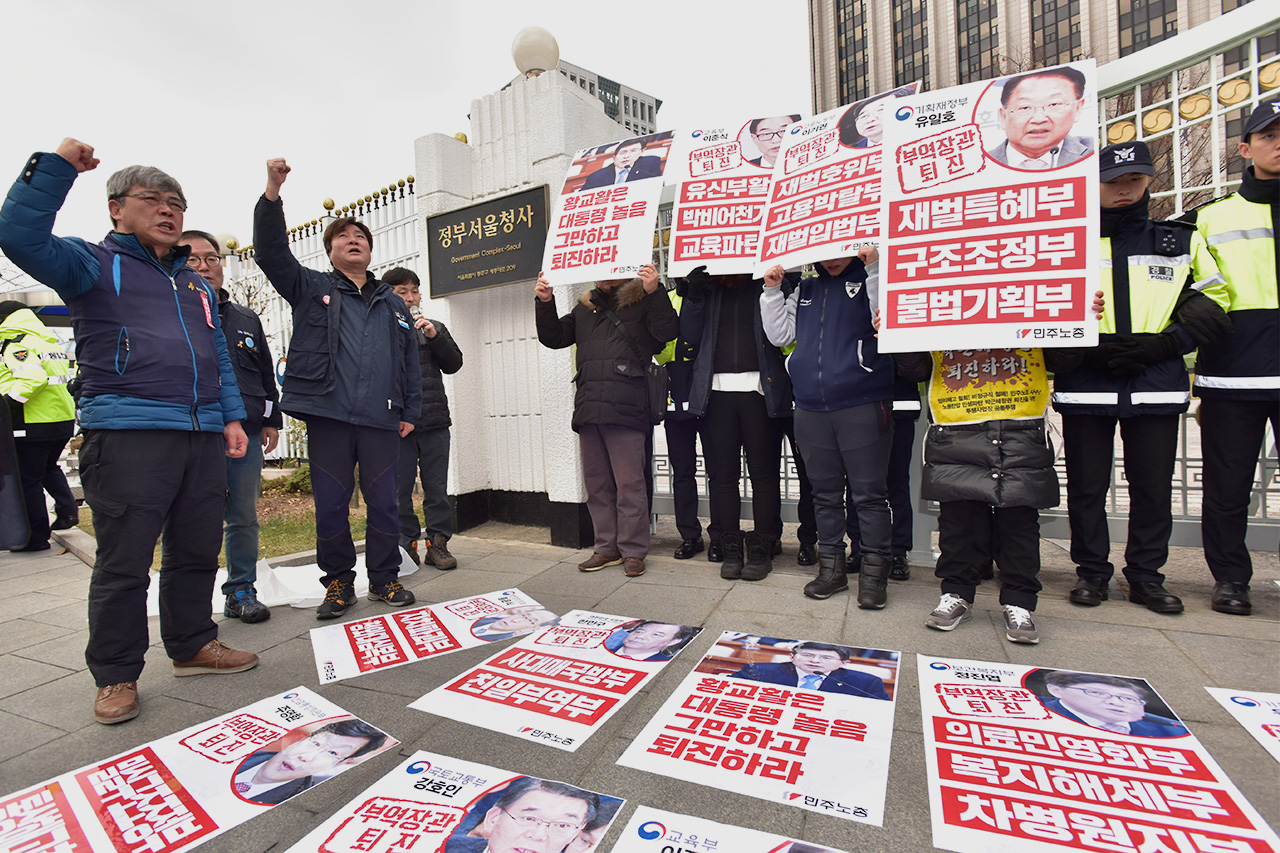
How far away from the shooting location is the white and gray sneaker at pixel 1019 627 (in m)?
2.54

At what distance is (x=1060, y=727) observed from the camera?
188cm

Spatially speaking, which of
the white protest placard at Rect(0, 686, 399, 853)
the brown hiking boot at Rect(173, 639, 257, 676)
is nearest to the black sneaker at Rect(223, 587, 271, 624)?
the brown hiking boot at Rect(173, 639, 257, 676)

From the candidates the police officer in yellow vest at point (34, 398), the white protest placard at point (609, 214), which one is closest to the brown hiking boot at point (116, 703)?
the white protest placard at point (609, 214)

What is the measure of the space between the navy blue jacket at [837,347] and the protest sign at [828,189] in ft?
0.82

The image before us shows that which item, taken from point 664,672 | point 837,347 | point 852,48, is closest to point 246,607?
point 664,672

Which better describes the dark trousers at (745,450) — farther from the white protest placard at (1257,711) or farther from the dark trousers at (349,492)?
the white protest placard at (1257,711)

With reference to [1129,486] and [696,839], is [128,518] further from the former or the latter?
[1129,486]

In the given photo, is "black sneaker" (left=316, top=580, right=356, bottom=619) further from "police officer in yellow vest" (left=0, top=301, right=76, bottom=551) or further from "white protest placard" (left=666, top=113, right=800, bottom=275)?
"police officer in yellow vest" (left=0, top=301, right=76, bottom=551)

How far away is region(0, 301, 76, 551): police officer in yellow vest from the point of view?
500 centimetres

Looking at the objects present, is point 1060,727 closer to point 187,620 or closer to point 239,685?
point 239,685

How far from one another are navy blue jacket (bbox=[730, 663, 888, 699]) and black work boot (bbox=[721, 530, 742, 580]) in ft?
4.13

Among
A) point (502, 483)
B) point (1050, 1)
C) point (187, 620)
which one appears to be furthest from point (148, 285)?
point (1050, 1)

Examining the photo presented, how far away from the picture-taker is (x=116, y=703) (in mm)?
2225

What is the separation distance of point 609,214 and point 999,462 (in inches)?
96.9
